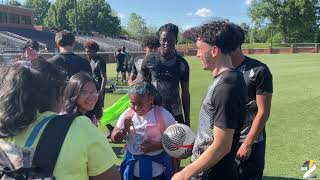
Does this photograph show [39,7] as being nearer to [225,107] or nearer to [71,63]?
[71,63]

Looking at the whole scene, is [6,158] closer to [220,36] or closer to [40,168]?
[40,168]

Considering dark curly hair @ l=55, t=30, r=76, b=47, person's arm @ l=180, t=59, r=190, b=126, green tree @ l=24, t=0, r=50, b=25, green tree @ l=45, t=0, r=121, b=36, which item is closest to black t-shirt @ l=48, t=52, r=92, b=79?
dark curly hair @ l=55, t=30, r=76, b=47

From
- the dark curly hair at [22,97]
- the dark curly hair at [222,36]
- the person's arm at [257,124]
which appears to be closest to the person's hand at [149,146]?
the person's arm at [257,124]

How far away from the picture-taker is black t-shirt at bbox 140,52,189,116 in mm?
5512

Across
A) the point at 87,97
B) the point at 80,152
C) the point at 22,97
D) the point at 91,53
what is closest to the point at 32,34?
Answer: the point at 91,53

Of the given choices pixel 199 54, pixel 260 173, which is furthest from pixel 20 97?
pixel 260 173

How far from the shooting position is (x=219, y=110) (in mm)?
2898

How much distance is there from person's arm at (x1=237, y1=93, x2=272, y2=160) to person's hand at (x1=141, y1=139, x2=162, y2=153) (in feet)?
2.53

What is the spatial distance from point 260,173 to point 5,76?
293cm

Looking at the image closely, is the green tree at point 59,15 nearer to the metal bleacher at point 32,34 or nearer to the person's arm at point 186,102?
the metal bleacher at point 32,34

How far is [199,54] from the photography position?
3.16 m

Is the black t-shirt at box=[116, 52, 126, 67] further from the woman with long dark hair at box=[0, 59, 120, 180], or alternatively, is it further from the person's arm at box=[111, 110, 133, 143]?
the woman with long dark hair at box=[0, 59, 120, 180]

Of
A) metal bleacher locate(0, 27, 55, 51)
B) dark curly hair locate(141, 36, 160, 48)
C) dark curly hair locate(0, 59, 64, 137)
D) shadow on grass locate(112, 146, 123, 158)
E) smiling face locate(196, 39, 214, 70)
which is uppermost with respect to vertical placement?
metal bleacher locate(0, 27, 55, 51)

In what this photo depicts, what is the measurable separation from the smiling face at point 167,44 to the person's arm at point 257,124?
1.72 meters
